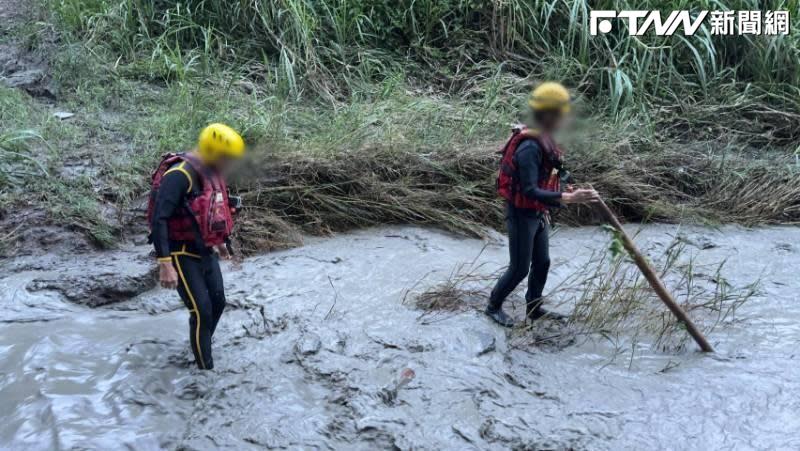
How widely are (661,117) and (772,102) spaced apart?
1.37m

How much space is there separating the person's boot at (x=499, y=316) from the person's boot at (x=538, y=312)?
13 cm

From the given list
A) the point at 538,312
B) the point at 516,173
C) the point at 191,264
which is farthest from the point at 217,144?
the point at 538,312

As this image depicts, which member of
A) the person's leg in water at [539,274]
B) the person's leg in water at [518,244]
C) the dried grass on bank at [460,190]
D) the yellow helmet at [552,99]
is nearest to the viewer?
the yellow helmet at [552,99]

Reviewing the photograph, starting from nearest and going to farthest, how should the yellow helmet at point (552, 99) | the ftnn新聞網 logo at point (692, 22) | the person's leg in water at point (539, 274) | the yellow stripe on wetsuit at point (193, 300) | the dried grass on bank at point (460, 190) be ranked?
1. the yellow stripe on wetsuit at point (193, 300)
2. the yellow helmet at point (552, 99)
3. the person's leg in water at point (539, 274)
4. the dried grass on bank at point (460, 190)
5. the ftnn新聞網 logo at point (692, 22)

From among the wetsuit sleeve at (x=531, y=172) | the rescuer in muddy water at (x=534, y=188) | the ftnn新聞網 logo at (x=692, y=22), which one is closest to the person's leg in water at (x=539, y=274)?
the rescuer in muddy water at (x=534, y=188)

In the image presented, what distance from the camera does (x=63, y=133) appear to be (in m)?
6.42

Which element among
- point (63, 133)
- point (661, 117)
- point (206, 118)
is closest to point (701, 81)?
A: point (661, 117)

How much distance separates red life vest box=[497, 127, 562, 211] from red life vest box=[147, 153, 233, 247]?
1.51 meters

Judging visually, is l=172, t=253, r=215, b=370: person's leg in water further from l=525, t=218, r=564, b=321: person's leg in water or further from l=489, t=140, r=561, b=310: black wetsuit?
l=525, t=218, r=564, b=321: person's leg in water

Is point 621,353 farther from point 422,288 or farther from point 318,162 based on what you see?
point 318,162

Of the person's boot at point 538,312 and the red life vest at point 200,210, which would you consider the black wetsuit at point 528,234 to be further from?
the red life vest at point 200,210

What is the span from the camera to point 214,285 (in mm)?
3729

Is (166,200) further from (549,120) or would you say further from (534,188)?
(549,120)

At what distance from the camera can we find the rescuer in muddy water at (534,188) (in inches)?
151
